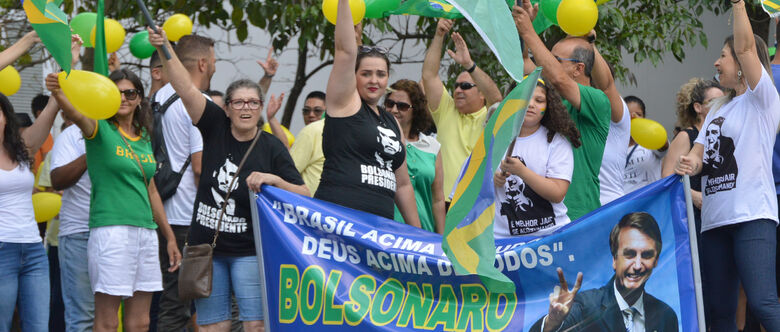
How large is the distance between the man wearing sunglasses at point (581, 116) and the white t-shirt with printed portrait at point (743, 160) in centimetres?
57

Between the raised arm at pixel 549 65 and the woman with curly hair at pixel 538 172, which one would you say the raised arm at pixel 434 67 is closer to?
the raised arm at pixel 549 65

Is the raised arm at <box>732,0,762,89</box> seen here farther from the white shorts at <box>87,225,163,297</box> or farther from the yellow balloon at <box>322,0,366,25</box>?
the white shorts at <box>87,225,163,297</box>

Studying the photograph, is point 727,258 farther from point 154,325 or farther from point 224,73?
point 224,73

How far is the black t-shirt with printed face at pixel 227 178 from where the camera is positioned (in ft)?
16.9

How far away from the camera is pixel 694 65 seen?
12.1 m

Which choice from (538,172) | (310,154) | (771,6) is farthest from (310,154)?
(771,6)

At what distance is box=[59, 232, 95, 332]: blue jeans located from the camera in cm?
578

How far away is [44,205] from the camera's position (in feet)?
21.5

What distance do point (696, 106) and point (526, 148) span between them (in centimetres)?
237

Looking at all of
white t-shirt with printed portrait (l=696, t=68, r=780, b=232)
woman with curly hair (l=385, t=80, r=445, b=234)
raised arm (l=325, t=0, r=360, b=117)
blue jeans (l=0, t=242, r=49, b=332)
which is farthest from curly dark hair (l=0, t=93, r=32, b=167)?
white t-shirt with printed portrait (l=696, t=68, r=780, b=232)

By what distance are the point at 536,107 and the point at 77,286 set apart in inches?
107

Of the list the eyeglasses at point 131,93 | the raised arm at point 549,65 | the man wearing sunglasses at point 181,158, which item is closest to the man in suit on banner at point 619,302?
Result: the raised arm at point 549,65

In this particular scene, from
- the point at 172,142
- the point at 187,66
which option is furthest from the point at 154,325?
the point at 187,66

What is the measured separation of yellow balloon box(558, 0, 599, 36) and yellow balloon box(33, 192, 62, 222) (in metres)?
3.34
